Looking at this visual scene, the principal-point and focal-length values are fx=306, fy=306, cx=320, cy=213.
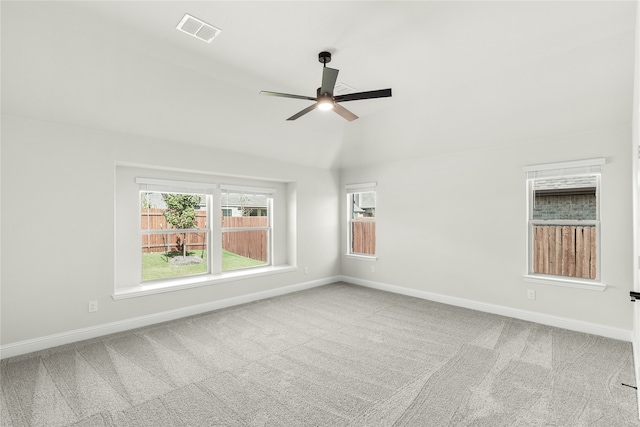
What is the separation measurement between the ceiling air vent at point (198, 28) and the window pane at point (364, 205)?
4024mm

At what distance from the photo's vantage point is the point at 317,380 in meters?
2.65

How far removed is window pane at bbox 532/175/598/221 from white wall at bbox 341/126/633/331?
20cm

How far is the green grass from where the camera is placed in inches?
172

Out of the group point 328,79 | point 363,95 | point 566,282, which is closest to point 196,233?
point 328,79

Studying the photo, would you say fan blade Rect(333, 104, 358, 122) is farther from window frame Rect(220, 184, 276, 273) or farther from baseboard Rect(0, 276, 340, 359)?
baseboard Rect(0, 276, 340, 359)

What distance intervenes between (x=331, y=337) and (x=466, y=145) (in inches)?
132

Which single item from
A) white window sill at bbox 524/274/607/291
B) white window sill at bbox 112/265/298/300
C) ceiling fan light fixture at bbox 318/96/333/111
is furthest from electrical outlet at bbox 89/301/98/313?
white window sill at bbox 524/274/607/291

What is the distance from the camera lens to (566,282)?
3787 mm

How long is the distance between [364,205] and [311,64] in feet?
11.4

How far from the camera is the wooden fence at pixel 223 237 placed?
14.3 feet

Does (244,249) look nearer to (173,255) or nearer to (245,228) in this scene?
(245,228)

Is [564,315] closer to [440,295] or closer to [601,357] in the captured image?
[601,357]

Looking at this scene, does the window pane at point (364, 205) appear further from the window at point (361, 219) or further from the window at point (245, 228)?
the window at point (245, 228)

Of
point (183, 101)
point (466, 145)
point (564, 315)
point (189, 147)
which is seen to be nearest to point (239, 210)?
point (189, 147)
